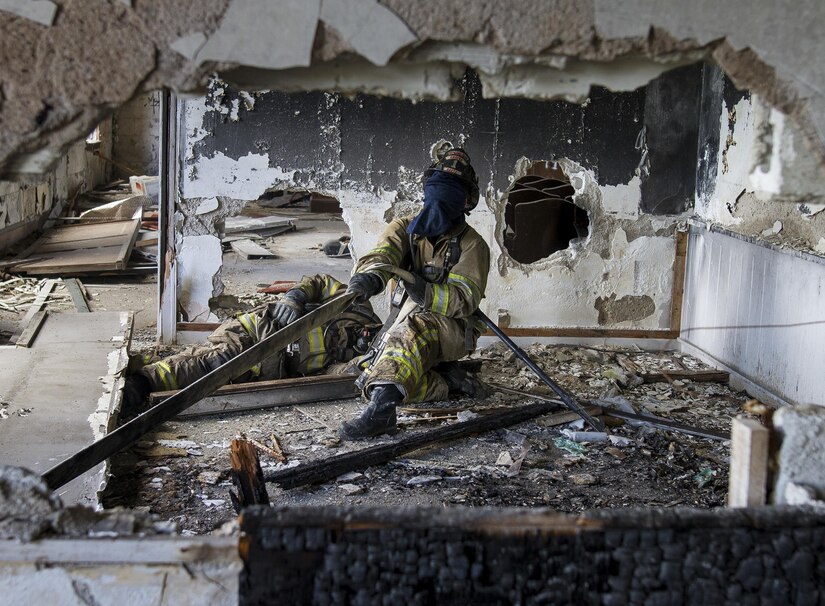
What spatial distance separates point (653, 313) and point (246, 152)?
3723 mm

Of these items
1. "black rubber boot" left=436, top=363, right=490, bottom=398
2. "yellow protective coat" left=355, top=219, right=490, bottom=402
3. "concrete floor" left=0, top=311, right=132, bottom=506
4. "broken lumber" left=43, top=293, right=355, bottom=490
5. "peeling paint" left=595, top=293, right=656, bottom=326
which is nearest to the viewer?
"broken lumber" left=43, top=293, right=355, bottom=490

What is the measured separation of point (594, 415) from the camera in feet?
18.9

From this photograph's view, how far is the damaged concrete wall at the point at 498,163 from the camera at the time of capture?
7.20 m

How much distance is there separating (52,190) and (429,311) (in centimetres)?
921

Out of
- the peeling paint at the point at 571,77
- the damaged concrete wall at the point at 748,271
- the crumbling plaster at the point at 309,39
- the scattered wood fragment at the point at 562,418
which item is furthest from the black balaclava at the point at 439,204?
the crumbling plaster at the point at 309,39

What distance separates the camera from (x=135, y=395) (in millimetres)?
5539

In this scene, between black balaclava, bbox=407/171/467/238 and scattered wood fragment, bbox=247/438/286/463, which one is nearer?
scattered wood fragment, bbox=247/438/286/463

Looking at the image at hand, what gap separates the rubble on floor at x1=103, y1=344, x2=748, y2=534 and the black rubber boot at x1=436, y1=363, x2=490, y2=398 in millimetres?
110

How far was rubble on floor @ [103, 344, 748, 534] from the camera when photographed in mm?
4648

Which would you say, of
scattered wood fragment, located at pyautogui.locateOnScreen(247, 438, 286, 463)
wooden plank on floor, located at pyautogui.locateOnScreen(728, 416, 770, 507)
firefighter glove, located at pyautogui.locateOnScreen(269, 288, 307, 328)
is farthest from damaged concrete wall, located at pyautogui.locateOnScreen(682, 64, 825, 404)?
scattered wood fragment, located at pyautogui.locateOnScreen(247, 438, 286, 463)

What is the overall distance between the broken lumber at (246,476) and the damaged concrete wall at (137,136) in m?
16.3

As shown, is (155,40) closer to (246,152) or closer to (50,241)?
(246,152)

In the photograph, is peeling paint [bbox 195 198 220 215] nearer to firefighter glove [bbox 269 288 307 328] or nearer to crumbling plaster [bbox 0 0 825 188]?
firefighter glove [bbox 269 288 307 328]

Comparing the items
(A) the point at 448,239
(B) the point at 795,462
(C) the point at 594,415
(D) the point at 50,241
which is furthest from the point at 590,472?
(D) the point at 50,241
